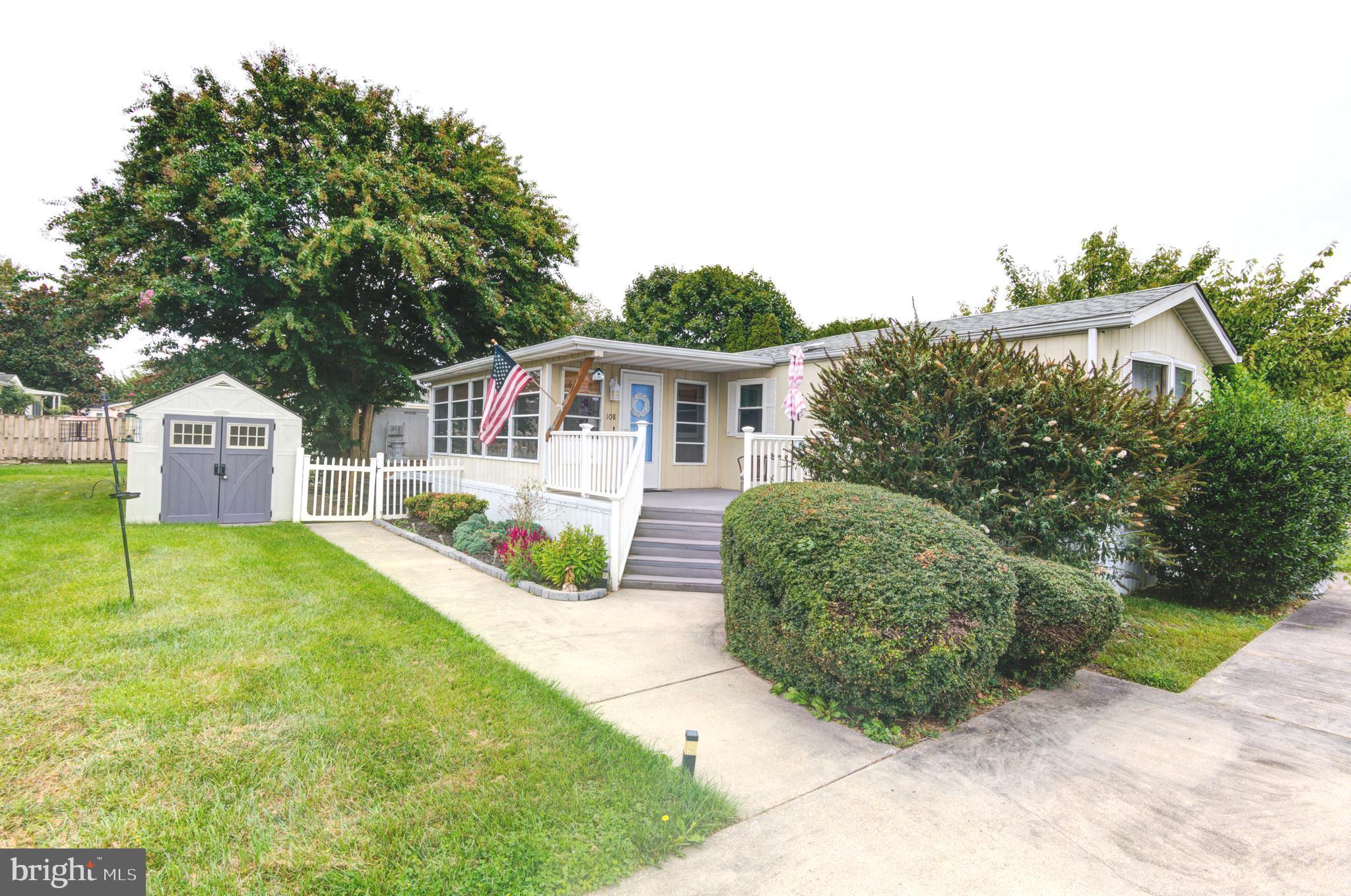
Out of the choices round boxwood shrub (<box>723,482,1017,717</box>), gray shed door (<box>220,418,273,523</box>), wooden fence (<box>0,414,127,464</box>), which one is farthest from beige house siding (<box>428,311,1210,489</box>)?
wooden fence (<box>0,414,127,464</box>)

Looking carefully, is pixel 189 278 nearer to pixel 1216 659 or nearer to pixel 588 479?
pixel 588 479

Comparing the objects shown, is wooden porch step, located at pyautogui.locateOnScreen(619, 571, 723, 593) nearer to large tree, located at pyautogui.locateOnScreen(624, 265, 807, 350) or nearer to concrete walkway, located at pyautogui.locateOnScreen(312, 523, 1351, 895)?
concrete walkway, located at pyautogui.locateOnScreen(312, 523, 1351, 895)

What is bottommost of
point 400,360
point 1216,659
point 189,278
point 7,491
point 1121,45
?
point 1216,659

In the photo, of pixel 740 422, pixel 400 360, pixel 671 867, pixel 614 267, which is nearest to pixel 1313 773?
pixel 671 867

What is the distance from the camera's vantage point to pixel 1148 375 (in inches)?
331

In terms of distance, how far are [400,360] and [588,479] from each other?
9928 mm

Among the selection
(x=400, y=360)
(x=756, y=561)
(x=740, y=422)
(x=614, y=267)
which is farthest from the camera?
(x=614, y=267)

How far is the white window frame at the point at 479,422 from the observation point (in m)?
10.1

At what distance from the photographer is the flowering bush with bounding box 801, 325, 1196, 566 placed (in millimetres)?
4805

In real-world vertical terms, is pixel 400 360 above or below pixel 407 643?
above

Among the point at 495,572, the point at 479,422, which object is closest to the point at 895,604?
the point at 495,572

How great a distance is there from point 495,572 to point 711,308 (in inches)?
815

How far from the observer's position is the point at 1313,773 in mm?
3014

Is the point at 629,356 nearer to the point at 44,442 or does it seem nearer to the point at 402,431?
the point at 402,431
